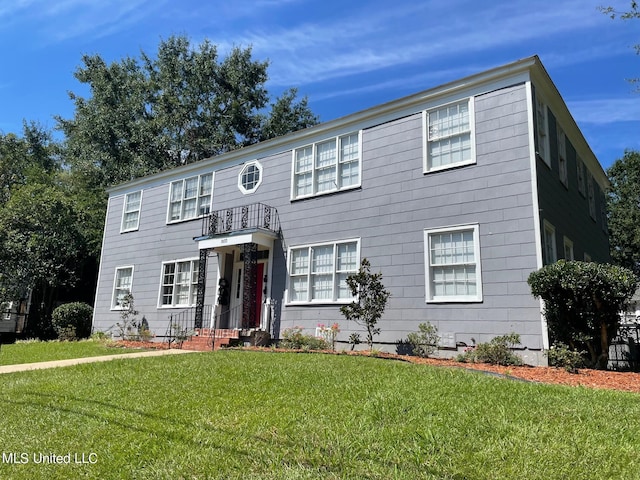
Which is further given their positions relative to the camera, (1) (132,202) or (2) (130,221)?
(1) (132,202)

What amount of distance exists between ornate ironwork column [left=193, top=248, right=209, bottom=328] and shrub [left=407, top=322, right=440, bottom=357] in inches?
282

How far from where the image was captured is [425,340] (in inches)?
406

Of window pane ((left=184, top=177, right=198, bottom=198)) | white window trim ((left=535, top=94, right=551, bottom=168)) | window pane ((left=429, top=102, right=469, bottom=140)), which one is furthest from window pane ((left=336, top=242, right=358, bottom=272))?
window pane ((left=184, top=177, right=198, bottom=198))

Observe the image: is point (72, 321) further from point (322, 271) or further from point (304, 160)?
point (304, 160)

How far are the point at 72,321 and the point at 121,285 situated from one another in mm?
2264

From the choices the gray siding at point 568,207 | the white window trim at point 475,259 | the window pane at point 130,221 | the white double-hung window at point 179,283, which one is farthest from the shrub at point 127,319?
the gray siding at point 568,207

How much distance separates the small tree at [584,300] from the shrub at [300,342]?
5137 millimetres

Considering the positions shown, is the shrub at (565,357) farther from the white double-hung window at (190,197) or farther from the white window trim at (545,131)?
the white double-hung window at (190,197)

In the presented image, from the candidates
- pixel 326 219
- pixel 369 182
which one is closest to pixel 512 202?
pixel 369 182

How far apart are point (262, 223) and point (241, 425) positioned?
10206 mm

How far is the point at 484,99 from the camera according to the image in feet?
35.4

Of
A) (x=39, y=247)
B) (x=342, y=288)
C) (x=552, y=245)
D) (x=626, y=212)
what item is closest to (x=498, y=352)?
(x=552, y=245)

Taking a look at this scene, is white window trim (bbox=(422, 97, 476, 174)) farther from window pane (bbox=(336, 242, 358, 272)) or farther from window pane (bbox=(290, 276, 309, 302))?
window pane (bbox=(290, 276, 309, 302))

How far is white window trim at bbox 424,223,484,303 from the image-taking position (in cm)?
1002
